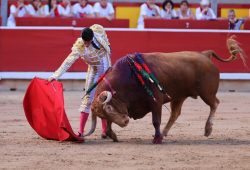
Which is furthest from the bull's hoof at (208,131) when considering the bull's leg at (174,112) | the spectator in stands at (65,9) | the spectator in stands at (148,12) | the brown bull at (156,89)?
the spectator in stands at (65,9)

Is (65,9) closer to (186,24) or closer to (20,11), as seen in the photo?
(20,11)

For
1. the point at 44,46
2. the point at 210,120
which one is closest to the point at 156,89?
the point at 210,120

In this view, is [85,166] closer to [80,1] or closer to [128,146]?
[128,146]

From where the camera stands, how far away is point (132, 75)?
9.08 metres

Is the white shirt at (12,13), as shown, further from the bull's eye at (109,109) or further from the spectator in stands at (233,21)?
the bull's eye at (109,109)

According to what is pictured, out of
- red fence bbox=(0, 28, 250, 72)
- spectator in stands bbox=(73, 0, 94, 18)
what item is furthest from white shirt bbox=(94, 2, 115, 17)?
red fence bbox=(0, 28, 250, 72)

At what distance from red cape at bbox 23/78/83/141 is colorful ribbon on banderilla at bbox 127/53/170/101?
2.80 feet

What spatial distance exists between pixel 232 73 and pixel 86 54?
6.76 meters

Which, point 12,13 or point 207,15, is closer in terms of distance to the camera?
point 12,13

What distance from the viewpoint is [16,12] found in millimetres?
15383

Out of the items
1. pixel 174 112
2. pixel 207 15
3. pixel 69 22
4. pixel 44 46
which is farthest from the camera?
pixel 207 15

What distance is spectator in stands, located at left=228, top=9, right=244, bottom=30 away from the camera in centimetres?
1576

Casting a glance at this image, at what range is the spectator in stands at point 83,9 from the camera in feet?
51.4

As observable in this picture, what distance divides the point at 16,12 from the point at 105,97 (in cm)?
698
